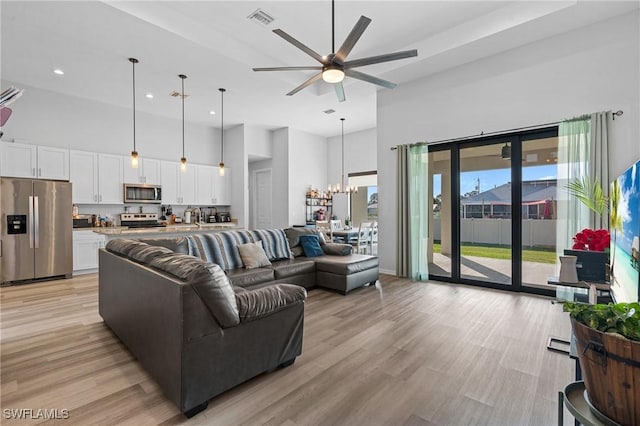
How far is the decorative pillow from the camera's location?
4.08m

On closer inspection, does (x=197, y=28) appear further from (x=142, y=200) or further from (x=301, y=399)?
(x=301, y=399)

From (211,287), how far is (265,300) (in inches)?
17.8

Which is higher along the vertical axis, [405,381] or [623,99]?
[623,99]

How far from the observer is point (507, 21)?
3744mm

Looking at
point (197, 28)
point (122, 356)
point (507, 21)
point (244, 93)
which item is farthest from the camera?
point (244, 93)

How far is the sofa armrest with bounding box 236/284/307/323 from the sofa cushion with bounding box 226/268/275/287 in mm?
1481

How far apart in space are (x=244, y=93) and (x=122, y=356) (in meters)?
4.81

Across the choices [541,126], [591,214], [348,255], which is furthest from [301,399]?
[541,126]

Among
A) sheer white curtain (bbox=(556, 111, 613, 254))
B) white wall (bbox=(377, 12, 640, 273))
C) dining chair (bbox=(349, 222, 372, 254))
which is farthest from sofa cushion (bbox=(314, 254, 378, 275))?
sheer white curtain (bbox=(556, 111, 613, 254))

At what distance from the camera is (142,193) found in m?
6.60

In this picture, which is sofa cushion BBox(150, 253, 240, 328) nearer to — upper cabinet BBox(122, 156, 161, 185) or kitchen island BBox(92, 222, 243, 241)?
kitchen island BBox(92, 222, 243, 241)

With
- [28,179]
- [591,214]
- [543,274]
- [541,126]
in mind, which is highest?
[541,126]

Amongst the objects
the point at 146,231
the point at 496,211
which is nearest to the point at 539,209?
the point at 496,211

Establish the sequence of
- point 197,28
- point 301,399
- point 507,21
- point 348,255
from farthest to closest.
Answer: point 348,255, point 197,28, point 507,21, point 301,399
